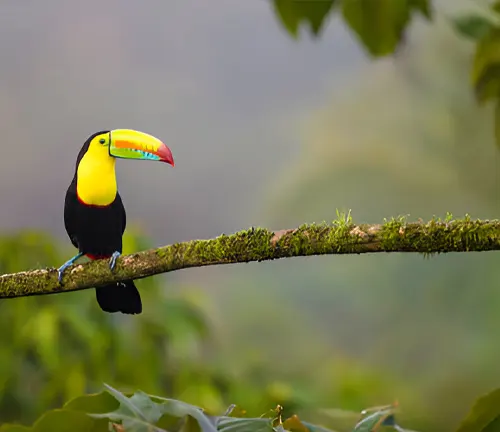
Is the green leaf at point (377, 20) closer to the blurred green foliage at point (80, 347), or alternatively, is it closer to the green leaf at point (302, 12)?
the green leaf at point (302, 12)

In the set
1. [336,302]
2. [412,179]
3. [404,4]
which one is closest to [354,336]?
[336,302]

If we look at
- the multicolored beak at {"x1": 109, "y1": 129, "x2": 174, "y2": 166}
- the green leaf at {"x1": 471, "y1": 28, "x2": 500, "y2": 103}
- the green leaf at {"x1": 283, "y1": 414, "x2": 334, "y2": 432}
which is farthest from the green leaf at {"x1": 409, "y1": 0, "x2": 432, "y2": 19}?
the green leaf at {"x1": 283, "y1": 414, "x2": 334, "y2": 432}

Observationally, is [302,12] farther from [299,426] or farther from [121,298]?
[299,426]

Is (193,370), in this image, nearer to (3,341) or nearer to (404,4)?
(3,341)

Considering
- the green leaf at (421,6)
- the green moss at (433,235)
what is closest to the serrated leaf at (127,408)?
the green moss at (433,235)

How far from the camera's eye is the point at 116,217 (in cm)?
136

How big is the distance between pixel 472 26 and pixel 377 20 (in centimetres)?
24

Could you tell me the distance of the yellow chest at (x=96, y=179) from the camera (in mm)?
1251

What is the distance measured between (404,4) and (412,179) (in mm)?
5260

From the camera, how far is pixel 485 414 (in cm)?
95

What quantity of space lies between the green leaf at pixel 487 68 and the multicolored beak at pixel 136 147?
30.3 inches

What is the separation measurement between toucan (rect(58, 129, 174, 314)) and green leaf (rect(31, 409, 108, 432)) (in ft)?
0.90

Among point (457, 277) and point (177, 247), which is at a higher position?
point (177, 247)

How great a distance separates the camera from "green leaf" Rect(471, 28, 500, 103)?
1.57 metres
